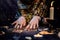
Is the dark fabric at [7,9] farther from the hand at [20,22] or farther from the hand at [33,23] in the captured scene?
the hand at [33,23]

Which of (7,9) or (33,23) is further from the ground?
(7,9)

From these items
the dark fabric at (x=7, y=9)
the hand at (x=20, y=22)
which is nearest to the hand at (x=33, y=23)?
the hand at (x=20, y=22)

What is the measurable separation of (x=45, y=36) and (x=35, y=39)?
3.8 inches

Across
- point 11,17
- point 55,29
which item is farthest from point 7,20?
point 55,29

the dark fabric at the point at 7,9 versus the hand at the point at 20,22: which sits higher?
the dark fabric at the point at 7,9

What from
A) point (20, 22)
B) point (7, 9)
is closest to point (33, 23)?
point (20, 22)

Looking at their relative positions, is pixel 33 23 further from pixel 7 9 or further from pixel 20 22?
pixel 7 9

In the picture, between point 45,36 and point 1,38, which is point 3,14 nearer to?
point 1,38

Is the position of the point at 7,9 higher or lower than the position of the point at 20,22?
higher

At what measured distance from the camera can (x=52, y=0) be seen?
1.60 meters

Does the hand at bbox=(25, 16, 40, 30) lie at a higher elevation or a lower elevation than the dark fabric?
lower

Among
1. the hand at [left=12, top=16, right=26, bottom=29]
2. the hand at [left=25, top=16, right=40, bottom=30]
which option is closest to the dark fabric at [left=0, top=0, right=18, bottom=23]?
the hand at [left=12, top=16, right=26, bottom=29]

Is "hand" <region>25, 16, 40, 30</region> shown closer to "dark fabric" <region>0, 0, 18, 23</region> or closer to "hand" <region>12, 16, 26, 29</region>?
"hand" <region>12, 16, 26, 29</region>

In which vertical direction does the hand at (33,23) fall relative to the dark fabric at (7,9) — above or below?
below
